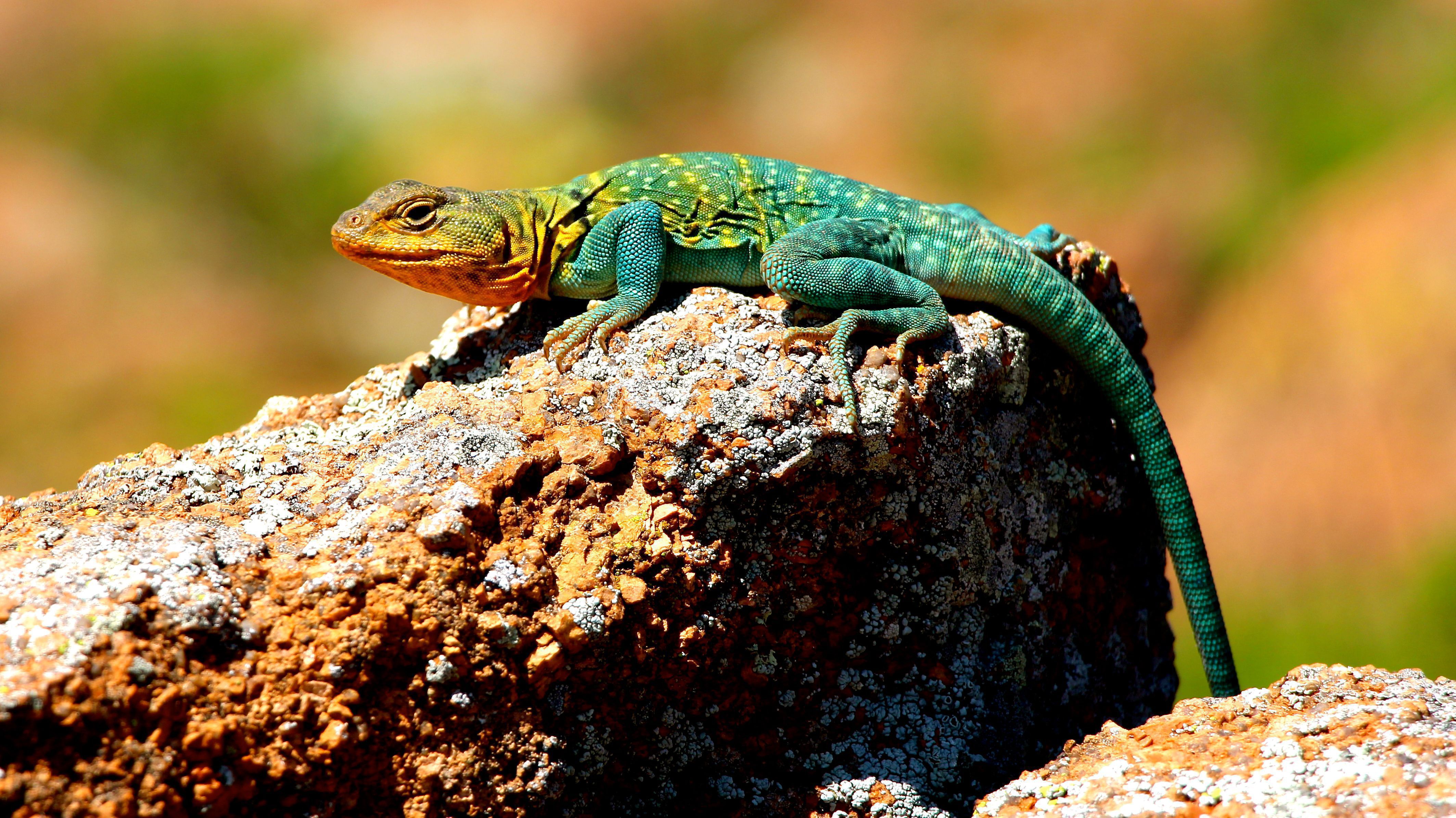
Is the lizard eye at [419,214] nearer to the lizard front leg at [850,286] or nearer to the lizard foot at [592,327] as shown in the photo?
the lizard foot at [592,327]

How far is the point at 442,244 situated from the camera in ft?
14.2

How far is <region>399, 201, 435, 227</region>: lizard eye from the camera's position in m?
4.38

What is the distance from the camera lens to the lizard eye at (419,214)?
4.38 meters

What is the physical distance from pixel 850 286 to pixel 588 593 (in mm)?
1559

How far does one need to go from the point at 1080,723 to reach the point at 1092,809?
102cm

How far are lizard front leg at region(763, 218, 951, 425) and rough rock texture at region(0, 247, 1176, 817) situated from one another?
0.09 m

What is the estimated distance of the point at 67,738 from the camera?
250 centimetres

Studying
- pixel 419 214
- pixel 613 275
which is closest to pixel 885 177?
pixel 613 275

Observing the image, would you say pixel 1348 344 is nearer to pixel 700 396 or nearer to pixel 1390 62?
pixel 1390 62

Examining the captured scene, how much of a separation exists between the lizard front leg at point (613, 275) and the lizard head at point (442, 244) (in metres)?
0.20

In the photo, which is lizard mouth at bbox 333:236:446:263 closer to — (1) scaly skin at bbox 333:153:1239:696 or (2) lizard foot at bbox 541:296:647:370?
(1) scaly skin at bbox 333:153:1239:696

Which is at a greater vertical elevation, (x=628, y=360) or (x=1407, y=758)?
(x=628, y=360)

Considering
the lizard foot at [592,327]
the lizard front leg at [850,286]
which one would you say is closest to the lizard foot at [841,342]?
the lizard front leg at [850,286]

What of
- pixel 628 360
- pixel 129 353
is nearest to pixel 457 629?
pixel 628 360
